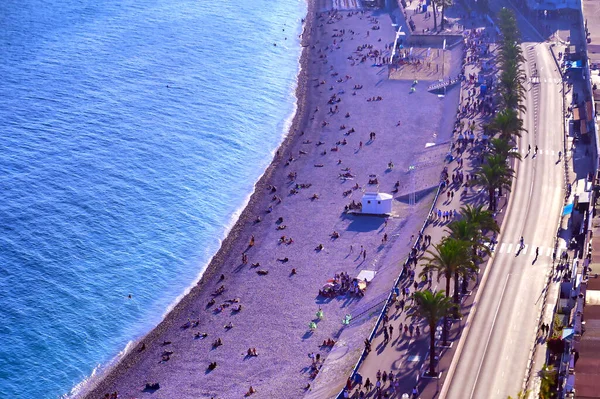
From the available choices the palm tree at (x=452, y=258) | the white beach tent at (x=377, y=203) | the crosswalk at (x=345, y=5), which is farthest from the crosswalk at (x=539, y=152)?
the crosswalk at (x=345, y=5)

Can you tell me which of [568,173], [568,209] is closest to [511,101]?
[568,173]

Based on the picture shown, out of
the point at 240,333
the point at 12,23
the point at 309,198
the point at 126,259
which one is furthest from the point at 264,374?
the point at 12,23

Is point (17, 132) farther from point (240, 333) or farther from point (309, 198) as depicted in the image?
point (240, 333)

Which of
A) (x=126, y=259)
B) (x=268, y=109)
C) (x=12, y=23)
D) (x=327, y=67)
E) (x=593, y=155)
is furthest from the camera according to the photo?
(x=12, y=23)

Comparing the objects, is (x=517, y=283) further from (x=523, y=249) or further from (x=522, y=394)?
(x=522, y=394)

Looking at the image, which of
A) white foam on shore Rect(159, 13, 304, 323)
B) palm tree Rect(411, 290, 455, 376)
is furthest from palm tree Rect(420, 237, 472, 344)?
white foam on shore Rect(159, 13, 304, 323)

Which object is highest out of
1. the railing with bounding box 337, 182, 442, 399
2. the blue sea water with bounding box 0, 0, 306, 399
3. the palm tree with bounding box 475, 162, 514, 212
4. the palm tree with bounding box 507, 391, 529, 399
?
the palm tree with bounding box 475, 162, 514, 212

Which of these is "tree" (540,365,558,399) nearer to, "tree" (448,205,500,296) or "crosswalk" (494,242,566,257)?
"tree" (448,205,500,296)
